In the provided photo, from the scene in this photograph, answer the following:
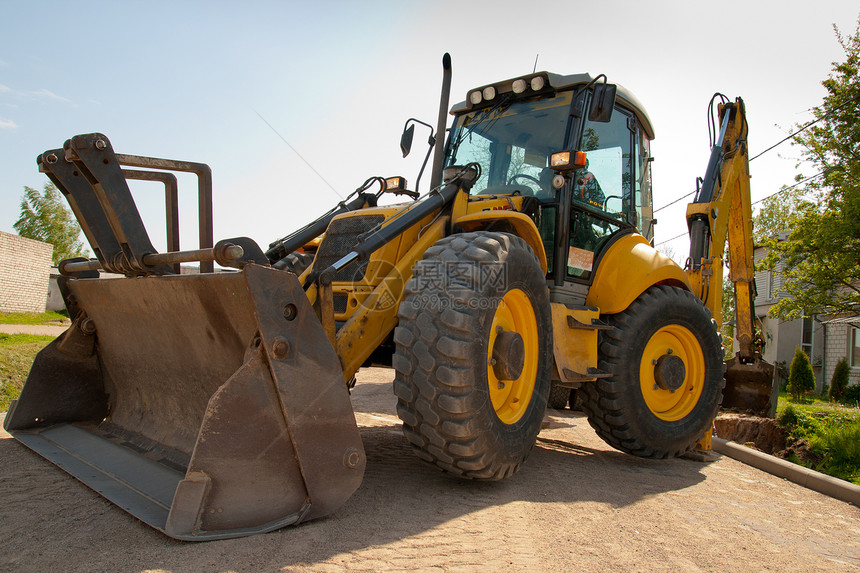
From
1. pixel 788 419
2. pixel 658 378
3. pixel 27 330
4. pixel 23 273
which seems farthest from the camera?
pixel 23 273

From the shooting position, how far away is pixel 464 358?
10.5ft

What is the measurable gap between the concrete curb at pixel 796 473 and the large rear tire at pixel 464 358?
2953 millimetres

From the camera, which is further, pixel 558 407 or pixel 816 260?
pixel 816 260

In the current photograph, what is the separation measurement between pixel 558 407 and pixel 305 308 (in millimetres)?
6861

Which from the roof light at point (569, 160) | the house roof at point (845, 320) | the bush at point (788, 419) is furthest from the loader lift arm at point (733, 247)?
the house roof at point (845, 320)

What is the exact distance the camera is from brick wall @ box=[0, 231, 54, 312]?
2203 centimetres

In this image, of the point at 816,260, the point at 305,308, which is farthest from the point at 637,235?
the point at 816,260

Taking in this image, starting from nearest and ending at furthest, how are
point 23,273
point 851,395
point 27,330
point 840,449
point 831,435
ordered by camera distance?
point 840,449
point 831,435
point 27,330
point 851,395
point 23,273

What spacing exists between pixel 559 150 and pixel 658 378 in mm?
2142

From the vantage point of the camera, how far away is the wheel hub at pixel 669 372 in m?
5.18

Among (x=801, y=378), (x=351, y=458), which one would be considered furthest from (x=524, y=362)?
(x=801, y=378)

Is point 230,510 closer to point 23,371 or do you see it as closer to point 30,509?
point 30,509

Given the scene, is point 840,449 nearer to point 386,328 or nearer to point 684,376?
point 684,376

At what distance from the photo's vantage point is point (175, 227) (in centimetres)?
378
